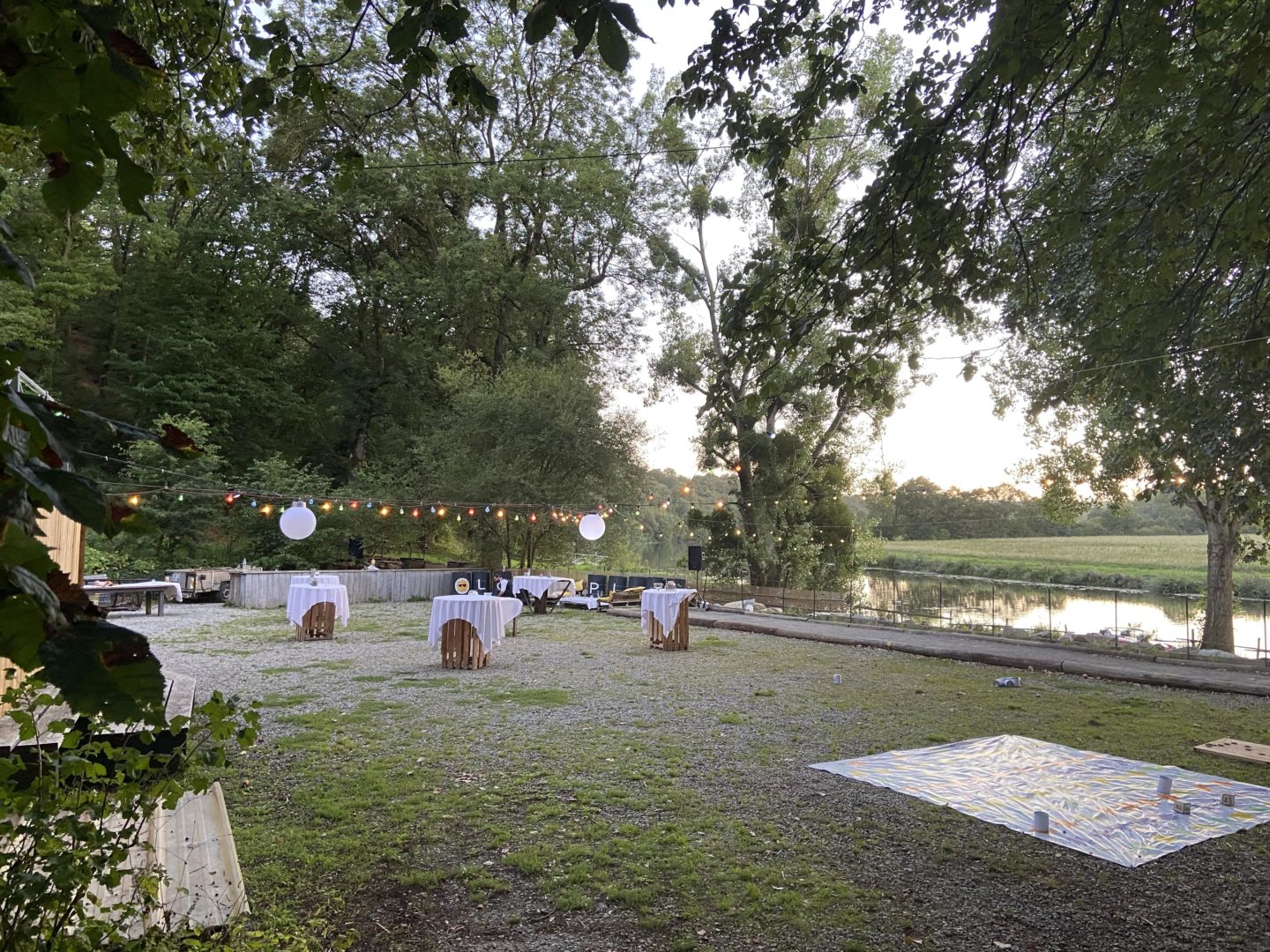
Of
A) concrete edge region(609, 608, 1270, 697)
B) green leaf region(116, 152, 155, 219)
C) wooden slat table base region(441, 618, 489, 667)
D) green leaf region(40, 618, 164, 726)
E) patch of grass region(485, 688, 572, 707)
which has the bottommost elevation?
concrete edge region(609, 608, 1270, 697)

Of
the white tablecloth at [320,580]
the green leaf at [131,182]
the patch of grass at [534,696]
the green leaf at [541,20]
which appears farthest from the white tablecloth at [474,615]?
the green leaf at [131,182]

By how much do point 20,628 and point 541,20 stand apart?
4.14 ft

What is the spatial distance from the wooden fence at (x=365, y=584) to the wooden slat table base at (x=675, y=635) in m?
6.36

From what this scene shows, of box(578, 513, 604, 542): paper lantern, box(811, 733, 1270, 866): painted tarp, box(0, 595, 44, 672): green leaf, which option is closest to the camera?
box(0, 595, 44, 672): green leaf

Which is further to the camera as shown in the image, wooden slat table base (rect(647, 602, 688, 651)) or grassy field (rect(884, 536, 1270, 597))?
grassy field (rect(884, 536, 1270, 597))

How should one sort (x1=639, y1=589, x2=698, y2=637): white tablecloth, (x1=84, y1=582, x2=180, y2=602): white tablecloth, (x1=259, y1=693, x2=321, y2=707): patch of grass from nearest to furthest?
(x1=259, y1=693, x2=321, y2=707): patch of grass → (x1=639, y1=589, x2=698, y2=637): white tablecloth → (x1=84, y1=582, x2=180, y2=602): white tablecloth

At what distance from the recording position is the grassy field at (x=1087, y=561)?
18.8m

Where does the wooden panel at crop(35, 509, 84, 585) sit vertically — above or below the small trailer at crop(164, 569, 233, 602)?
above

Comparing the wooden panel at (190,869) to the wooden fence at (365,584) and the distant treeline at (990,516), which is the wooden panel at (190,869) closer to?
the wooden fence at (365,584)

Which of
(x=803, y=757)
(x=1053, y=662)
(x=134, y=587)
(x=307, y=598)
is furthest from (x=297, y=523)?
(x=1053, y=662)

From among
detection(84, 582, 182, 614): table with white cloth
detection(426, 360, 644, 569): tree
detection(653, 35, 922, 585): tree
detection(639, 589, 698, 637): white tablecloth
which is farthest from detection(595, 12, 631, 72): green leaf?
detection(653, 35, 922, 585): tree

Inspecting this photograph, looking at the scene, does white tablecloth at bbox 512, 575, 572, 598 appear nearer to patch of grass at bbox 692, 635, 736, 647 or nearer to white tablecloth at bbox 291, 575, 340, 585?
white tablecloth at bbox 291, 575, 340, 585

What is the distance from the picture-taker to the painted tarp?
3791mm

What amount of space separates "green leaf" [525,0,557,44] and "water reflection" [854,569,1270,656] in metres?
11.7
